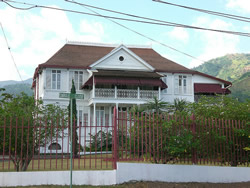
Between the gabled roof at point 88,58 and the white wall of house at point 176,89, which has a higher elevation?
the gabled roof at point 88,58

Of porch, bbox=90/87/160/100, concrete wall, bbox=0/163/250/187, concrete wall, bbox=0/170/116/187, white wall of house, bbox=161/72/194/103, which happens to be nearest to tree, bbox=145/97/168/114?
porch, bbox=90/87/160/100

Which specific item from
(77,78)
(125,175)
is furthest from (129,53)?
(125,175)

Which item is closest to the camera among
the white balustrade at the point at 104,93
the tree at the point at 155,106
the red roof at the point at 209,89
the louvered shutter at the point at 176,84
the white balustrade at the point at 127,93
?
the tree at the point at 155,106

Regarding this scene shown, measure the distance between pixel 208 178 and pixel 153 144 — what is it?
7.89 feet

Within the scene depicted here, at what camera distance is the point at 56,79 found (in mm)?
28422

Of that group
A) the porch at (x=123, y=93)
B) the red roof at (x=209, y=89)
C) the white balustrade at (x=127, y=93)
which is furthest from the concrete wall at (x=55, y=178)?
the red roof at (x=209, y=89)

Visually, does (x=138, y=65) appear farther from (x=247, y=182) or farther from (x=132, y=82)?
(x=247, y=182)

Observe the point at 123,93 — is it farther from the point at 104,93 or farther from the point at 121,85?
the point at 104,93

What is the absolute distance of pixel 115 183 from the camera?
10.2 meters

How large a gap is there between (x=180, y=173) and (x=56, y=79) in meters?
18.9

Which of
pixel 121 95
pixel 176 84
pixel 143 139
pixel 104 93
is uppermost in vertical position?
pixel 176 84

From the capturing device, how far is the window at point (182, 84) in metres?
31.5

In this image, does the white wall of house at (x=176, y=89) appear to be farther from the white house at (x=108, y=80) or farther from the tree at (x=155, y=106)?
the tree at (x=155, y=106)

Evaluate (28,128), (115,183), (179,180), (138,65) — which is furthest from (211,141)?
(138,65)
